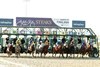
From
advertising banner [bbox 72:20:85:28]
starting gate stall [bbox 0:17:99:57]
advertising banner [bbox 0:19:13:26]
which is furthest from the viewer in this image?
advertising banner [bbox 72:20:85:28]

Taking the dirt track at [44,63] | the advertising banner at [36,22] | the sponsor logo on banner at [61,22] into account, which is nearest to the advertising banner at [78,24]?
the sponsor logo on banner at [61,22]

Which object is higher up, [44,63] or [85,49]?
[85,49]

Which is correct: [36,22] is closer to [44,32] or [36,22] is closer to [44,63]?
[44,32]

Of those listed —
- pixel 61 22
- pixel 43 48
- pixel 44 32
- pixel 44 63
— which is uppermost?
pixel 61 22

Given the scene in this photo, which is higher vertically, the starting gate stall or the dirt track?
the starting gate stall

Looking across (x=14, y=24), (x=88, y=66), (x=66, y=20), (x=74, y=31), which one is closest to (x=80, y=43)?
(x=74, y=31)

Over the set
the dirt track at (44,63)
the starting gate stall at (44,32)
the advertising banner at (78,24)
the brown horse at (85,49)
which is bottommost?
the dirt track at (44,63)

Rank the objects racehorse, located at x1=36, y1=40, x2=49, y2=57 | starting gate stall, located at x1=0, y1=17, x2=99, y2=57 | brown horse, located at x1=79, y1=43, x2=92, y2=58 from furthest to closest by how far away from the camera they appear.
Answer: starting gate stall, located at x1=0, y1=17, x2=99, y2=57 < brown horse, located at x1=79, y1=43, x2=92, y2=58 < racehorse, located at x1=36, y1=40, x2=49, y2=57

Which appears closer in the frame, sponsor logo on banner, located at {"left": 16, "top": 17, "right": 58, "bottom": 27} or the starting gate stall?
the starting gate stall

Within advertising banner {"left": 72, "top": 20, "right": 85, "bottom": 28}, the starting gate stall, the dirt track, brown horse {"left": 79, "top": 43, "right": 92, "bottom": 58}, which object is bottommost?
the dirt track

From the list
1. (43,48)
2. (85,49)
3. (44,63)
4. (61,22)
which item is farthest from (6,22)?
(44,63)

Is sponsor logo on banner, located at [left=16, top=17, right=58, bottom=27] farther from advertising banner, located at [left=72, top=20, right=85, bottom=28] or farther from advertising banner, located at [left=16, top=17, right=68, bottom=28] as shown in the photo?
advertising banner, located at [left=72, top=20, right=85, bottom=28]

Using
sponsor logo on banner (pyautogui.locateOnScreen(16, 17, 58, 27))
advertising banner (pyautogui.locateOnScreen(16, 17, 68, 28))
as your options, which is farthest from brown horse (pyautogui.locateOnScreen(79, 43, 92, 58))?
sponsor logo on banner (pyautogui.locateOnScreen(16, 17, 58, 27))

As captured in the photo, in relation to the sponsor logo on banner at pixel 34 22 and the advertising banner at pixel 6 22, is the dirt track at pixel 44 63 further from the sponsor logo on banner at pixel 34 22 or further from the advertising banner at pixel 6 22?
the advertising banner at pixel 6 22
